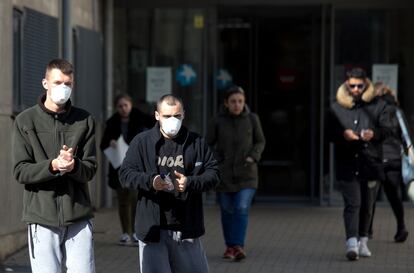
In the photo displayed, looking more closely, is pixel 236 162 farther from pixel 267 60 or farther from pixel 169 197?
pixel 267 60

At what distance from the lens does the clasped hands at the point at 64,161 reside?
6.11 metres

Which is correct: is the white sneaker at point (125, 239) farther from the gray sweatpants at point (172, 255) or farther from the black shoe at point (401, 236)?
the gray sweatpants at point (172, 255)

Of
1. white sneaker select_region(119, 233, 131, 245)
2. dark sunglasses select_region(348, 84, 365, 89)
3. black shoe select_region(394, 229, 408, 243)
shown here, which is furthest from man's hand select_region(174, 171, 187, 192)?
black shoe select_region(394, 229, 408, 243)

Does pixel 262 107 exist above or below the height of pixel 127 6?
below

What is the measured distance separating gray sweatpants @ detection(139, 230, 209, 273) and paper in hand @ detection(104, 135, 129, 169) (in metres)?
5.33

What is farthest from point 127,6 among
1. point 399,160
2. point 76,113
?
point 76,113

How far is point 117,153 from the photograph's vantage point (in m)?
12.0

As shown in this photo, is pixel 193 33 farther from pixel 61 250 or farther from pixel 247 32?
pixel 61 250

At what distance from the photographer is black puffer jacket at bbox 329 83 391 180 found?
10.8m

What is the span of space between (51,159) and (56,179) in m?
0.14

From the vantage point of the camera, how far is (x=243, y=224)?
10.8m

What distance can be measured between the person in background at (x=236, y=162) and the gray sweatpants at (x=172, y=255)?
157 inches

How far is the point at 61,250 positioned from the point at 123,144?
5.62 m

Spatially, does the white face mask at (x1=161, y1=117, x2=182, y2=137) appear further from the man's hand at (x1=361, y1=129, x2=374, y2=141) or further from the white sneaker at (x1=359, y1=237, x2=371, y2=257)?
the white sneaker at (x1=359, y1=237, x2=371, y2=257)
